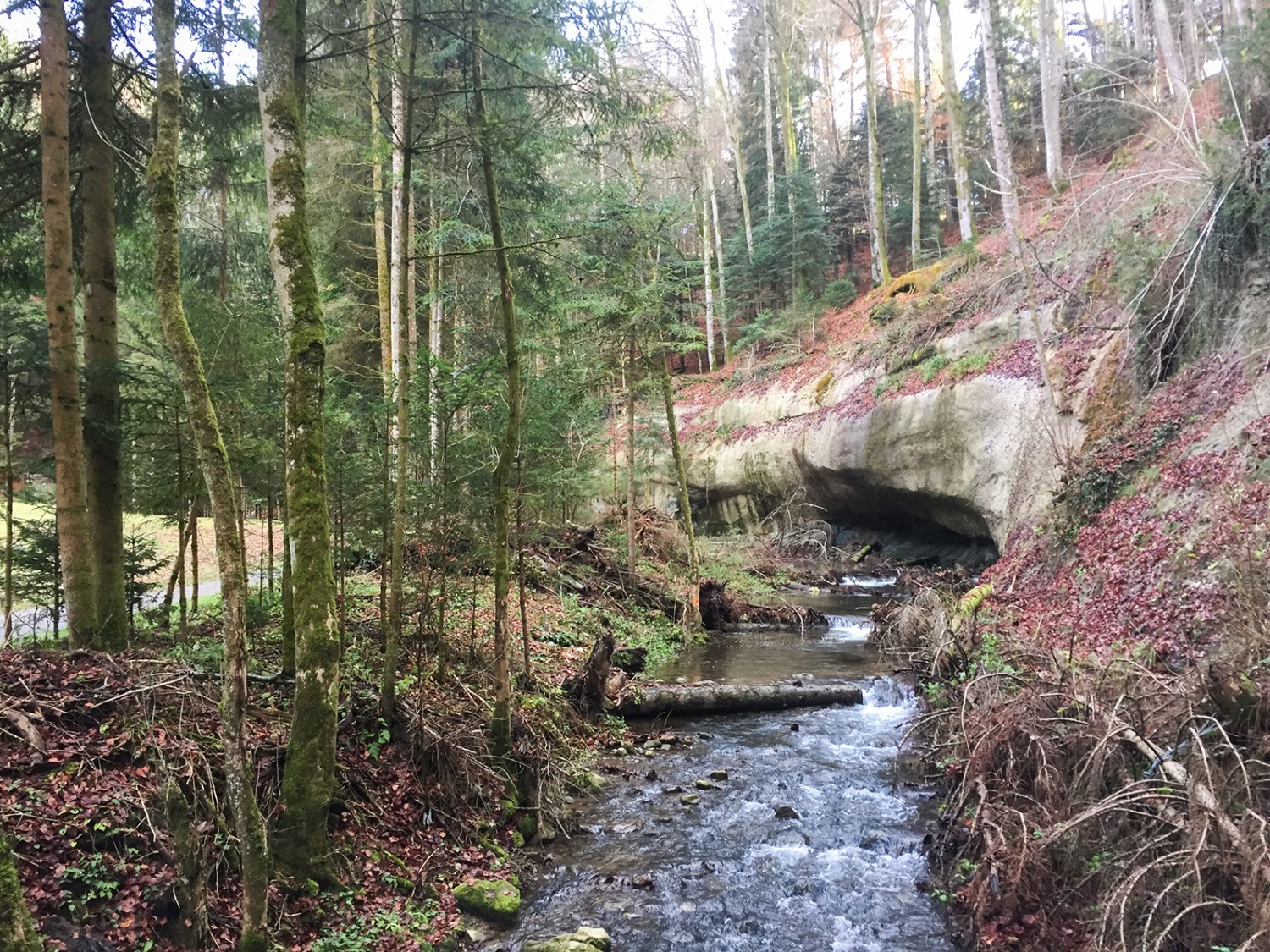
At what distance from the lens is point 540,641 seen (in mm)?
10469

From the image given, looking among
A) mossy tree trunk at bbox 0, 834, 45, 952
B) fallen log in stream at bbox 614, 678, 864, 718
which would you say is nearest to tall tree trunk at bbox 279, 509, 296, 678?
mossy tree trunk at bbox 0, 834, 45, 952

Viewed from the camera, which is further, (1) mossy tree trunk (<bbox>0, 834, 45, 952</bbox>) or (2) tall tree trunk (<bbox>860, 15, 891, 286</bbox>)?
(2) tall tree trunk (<bbox>860, 15, 891, 286</bbox>)

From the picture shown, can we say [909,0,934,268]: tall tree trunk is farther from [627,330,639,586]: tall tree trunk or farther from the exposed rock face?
[627,330,639,586]: tall tree trunk

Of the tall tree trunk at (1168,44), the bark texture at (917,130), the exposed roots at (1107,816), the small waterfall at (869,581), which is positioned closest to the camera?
the exposed roots at (1107,816)

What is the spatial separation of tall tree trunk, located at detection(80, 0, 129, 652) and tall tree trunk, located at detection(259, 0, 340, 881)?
3.14 metres

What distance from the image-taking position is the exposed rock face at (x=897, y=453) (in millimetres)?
13664

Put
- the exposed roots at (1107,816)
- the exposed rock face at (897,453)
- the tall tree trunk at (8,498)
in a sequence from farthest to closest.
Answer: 1. the exposed rock face at (897,453)
2. the tall tree trunk at (8,498)
3. the exposed roots at (1107,816)

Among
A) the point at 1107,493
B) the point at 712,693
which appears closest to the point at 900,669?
the point at 712,693

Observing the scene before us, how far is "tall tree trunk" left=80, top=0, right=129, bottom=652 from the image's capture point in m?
6.43

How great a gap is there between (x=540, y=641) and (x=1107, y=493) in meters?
8.78

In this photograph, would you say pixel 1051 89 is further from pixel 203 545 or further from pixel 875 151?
pixel 203 545

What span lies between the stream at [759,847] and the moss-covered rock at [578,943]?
0.14m

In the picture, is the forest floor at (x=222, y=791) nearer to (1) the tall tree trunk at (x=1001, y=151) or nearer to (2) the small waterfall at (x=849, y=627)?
(2) the small waterfall at (x=849, y=627)

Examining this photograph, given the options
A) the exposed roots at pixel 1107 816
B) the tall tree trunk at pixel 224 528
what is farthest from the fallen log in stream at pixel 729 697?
the tall tree trunk at pixel 224 528
